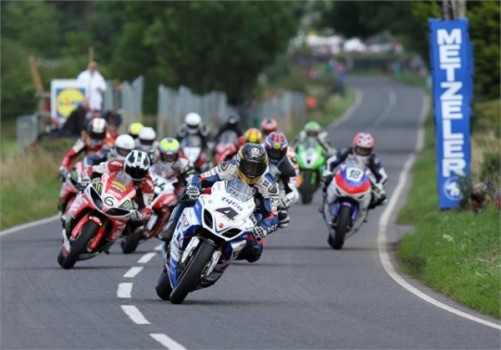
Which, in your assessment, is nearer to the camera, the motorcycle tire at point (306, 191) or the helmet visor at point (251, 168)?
the helmet visor at point (251, 168)

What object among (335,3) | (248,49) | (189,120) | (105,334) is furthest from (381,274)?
(335,3)

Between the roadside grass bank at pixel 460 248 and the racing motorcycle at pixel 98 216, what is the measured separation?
3497 millimetres

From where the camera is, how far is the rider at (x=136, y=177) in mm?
18828

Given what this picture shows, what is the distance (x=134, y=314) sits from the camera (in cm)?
1434

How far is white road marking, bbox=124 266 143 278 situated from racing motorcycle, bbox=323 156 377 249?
396 centimetres

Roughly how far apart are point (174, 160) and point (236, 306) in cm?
763

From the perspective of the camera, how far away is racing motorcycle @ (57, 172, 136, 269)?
61.4 feet

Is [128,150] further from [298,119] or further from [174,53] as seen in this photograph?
[298,119]

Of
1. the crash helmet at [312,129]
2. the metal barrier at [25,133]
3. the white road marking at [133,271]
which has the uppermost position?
the crash helmet at [312,129]

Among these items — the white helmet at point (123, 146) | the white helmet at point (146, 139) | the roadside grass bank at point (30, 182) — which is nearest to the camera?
the white helmet at point (123, 146)

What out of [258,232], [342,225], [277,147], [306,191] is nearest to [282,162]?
[277,147]

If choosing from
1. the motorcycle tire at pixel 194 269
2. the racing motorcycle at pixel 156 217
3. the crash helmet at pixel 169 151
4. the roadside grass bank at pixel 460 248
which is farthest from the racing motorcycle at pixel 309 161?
the motorcycle tire at pixel 194 269

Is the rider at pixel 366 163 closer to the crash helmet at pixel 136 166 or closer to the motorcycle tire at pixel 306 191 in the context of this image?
the crash helmet at pixel 136 166

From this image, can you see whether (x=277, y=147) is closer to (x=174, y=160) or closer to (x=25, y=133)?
(x=174, y=160)
